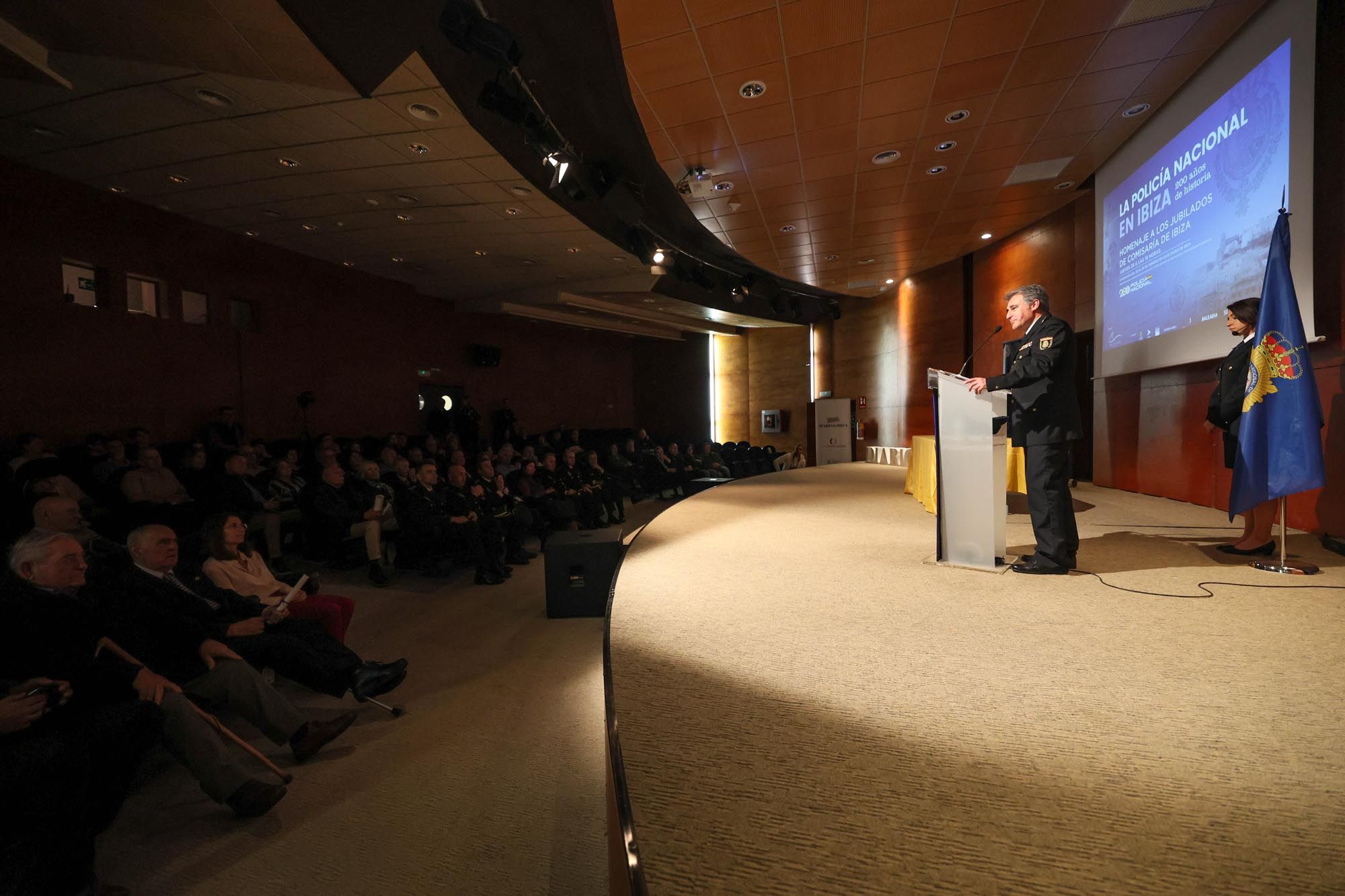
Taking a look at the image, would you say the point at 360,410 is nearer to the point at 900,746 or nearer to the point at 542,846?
the point at 542,846

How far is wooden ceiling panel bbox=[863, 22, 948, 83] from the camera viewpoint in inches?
163

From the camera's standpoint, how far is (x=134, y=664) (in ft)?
6.52

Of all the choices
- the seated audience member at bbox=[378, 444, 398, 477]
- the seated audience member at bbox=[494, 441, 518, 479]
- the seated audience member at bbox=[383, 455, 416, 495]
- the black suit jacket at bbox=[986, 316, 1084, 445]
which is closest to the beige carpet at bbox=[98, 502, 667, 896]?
the seated audience member at bbox=[383, 455, 416, 495]

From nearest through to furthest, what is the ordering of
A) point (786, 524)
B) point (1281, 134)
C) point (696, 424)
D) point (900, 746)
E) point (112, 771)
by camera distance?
A: point (900, 746) < point (112, 771) < point (1281, 134) < point (786, 524) < point (696, 424)

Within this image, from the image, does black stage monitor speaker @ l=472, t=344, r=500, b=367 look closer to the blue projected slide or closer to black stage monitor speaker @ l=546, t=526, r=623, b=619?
black stage monitor speaker @ l=546, t=526, r=623, b=619

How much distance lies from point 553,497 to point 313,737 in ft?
16.0

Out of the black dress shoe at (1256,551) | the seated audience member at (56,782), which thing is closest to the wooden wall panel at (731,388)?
the black dress shoe at (1256,551)

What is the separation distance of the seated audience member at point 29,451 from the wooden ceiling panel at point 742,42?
6249 mm

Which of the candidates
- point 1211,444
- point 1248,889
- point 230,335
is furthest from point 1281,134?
point 230,335

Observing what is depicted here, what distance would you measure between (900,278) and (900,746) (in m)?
12.0

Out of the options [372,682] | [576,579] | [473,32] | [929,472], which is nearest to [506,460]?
[576,579]

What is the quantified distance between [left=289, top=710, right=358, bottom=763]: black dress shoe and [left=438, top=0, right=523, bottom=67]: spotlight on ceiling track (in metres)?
4.12

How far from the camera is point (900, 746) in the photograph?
1.44 meters

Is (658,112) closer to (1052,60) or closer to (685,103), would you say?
(685,103)
